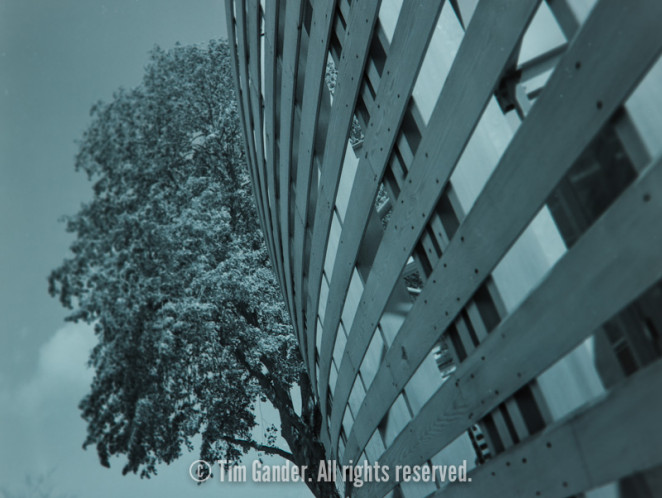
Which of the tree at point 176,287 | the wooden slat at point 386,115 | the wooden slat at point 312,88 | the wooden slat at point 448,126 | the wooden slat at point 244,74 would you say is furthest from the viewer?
the tree at point 176,287

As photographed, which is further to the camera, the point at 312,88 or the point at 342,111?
the point at 312,88

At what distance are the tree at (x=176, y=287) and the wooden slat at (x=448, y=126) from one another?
1064cm

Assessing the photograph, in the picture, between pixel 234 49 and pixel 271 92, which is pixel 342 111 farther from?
pixel 234 49

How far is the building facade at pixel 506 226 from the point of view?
4.25 ft

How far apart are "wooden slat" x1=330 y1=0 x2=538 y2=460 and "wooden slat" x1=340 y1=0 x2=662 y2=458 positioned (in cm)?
19

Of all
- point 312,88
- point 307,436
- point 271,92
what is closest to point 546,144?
point 312,88

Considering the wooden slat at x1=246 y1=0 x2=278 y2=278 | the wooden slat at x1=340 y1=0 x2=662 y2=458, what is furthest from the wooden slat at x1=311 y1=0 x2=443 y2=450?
the wooden slat at x1=246 y1=0 x2=278 y2=278

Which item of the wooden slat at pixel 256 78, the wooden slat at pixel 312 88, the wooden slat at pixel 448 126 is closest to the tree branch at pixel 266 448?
the wooden slat at pixel 256 78

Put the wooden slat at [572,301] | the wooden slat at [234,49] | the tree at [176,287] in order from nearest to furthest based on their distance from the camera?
1. the wooden slat at [572,301]
2. the wooden slat at [234,49]
3. the tree at [176,287]

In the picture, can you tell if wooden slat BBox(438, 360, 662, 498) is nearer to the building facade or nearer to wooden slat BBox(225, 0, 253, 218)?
the building facade

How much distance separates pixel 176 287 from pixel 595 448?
510 inches

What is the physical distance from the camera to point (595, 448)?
4.92ft

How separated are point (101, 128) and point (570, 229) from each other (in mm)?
14796

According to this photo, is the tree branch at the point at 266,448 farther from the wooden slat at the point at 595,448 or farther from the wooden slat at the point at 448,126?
the wooden slat at the point at 595,448
